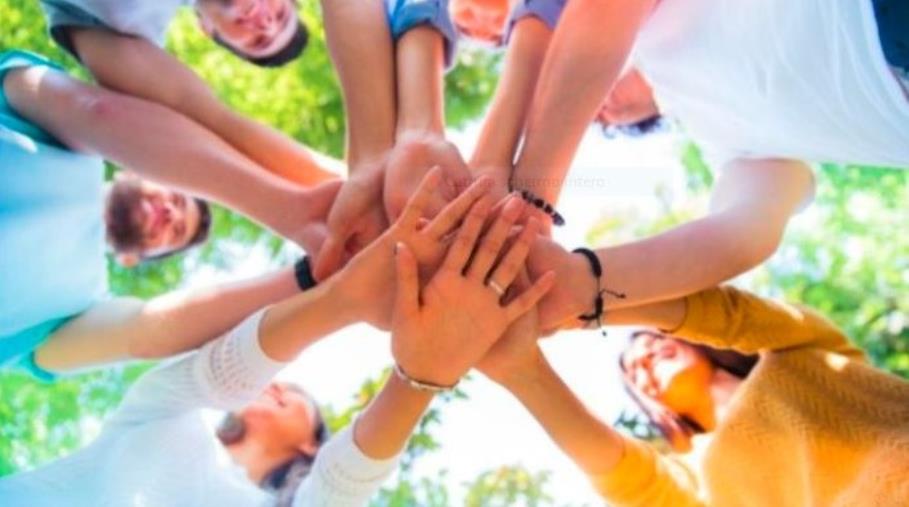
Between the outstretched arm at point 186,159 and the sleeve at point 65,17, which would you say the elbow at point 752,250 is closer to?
the outstretched arm at point 186,159

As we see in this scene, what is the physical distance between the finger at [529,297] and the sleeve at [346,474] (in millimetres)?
199

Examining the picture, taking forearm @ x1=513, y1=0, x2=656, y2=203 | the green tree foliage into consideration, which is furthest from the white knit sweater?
the green tree foliage

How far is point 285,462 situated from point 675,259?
633mm

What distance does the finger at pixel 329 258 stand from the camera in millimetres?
902

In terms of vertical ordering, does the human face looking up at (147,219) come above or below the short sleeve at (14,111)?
below

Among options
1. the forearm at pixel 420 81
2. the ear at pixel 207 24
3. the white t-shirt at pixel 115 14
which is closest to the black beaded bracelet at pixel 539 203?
the forearm at pixel 420 81

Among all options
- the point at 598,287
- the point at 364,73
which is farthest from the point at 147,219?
the point at 598,287

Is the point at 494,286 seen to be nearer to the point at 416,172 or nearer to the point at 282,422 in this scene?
the point at 416,172

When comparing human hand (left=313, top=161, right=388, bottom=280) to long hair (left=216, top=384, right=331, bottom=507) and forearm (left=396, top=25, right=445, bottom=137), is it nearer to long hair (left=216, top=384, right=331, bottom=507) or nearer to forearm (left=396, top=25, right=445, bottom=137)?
forearm (left=396, top=25, right=445, bottom=137)

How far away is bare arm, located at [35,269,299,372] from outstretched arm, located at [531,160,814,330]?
0.29 m

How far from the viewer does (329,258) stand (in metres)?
0.91

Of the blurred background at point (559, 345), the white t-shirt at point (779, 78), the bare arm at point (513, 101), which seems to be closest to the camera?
the white t-shirt at point (779, 78)

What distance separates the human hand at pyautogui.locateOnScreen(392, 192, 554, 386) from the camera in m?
0.83

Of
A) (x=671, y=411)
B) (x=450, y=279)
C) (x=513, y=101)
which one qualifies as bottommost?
(x=671, y=411)
